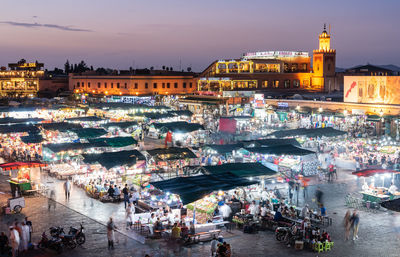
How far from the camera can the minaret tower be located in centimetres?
6962

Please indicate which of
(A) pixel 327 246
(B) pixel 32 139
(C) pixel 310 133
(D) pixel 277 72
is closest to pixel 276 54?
(D) pixel 277 72

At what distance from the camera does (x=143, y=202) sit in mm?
17484

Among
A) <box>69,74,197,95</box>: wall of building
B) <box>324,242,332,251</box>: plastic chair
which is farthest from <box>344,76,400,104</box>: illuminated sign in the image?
<box>69,74,197,95</box>: wall of building

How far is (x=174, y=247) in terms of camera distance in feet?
45.4

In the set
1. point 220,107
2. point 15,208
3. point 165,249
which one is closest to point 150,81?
point 220,107

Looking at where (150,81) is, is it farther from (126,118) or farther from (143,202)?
(143,202)

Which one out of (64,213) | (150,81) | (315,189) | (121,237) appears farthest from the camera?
(150,81)

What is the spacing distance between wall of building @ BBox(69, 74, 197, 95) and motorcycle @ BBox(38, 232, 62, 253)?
174 feet

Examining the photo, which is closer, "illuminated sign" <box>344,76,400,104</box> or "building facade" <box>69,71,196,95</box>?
"illuminated sign" <box>344,76,400,104</box>

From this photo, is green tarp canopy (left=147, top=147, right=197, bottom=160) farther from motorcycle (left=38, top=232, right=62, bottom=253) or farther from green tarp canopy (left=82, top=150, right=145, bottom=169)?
motorcycle (left=38, top=232, right=62, bottom=253)

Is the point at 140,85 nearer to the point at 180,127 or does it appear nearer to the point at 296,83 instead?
the point at 296,83

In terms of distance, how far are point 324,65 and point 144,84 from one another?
1051 inches

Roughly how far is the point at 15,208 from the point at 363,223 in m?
12.6

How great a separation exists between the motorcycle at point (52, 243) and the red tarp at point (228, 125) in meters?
21.3
